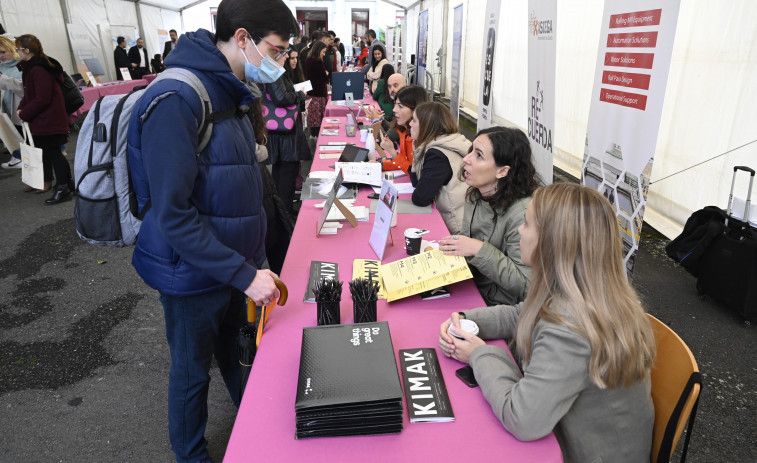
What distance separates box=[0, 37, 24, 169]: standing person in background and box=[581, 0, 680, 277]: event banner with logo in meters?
5.25

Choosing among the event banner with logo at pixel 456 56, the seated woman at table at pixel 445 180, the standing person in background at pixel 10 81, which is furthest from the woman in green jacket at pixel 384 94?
the standing person in background at pixel 10 81

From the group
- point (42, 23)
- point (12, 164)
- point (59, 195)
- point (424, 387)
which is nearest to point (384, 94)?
point (59, 195)

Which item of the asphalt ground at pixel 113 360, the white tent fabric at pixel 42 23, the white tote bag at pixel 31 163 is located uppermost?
the white tent fabric at pixel 42 23

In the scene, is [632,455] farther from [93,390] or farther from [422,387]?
[93,390]

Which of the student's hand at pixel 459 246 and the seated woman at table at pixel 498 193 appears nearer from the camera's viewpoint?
the student's hand at pixel 459 246

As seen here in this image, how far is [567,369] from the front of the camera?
0.97 m

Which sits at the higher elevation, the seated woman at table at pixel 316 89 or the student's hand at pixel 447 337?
the seated woman at table at pixel 316 89

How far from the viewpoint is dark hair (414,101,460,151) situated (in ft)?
9.06

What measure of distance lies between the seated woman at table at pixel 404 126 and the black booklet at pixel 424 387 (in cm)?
223

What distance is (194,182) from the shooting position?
1229mm

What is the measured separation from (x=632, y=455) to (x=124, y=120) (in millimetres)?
1518

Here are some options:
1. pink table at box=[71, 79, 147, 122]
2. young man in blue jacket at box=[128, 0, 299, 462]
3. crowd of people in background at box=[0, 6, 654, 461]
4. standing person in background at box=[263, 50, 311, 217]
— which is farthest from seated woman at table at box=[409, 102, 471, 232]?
pink table at box=[71, 79, 147, 122]

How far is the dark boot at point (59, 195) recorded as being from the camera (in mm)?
4793

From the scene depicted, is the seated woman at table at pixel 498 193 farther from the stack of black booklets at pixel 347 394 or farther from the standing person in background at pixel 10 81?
the standing person in background at pixel 10 81
